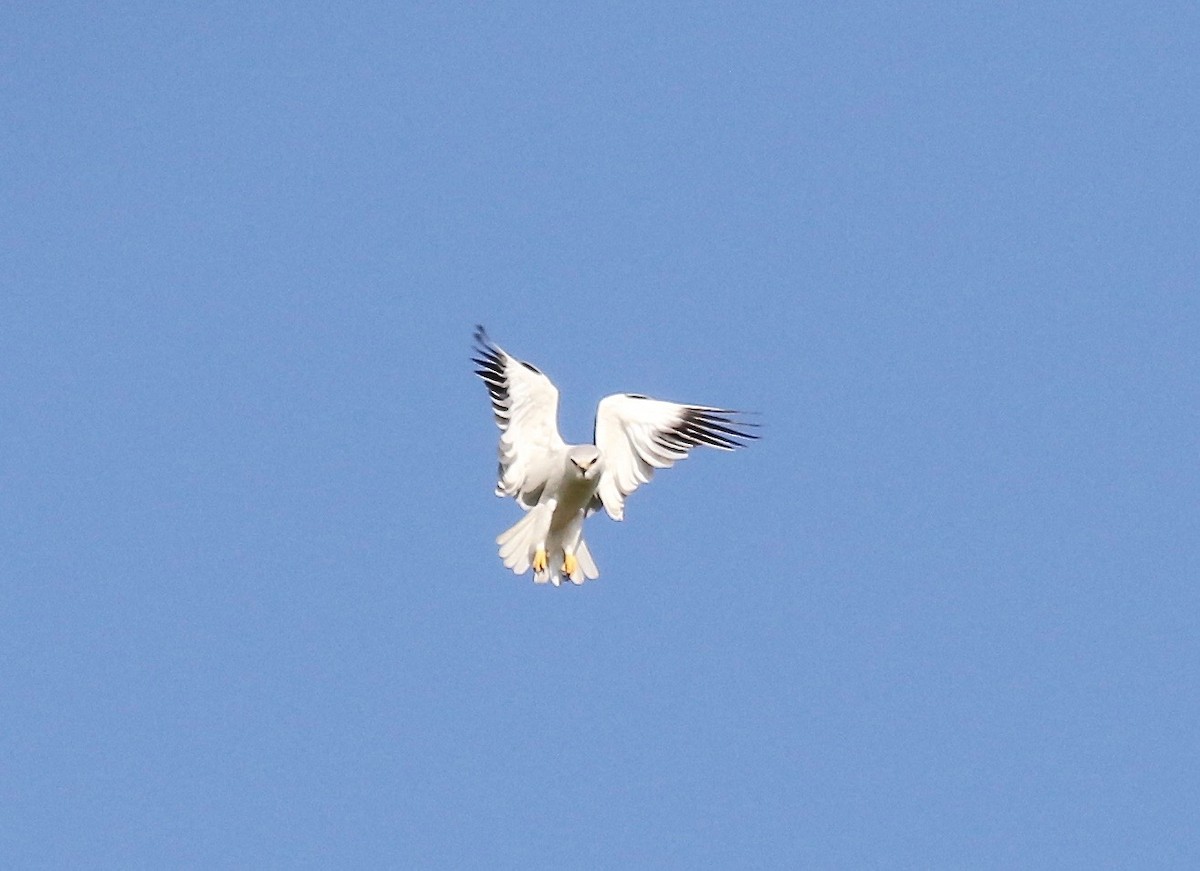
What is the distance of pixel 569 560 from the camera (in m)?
24.0

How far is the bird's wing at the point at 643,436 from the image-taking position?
2400 centimetres

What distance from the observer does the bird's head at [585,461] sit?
76.1ft

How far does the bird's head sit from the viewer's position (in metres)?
23.2

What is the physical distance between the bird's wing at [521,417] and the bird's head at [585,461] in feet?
1.02

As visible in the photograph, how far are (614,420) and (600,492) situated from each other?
0.77m

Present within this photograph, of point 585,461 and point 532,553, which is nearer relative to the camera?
point 585,461

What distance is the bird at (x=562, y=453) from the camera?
2356cm

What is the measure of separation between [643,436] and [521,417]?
4.25ft

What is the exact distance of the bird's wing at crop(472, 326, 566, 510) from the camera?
23516 millimetres

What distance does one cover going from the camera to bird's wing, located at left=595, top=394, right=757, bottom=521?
24000mm

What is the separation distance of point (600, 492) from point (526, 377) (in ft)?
4.60

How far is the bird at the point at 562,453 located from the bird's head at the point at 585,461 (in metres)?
0.02

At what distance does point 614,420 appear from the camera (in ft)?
79.3

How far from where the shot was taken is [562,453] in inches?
926
